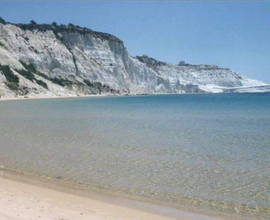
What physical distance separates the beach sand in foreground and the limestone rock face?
59.1 m

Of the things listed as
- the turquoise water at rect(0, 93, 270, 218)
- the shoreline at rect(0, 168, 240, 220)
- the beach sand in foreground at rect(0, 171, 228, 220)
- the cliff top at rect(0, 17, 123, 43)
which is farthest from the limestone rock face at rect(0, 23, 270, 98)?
the beach sand in foreground at rect(0, 171, 228, 220)

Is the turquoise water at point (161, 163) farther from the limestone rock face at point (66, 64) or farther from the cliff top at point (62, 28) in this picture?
the cliff top at point (62, 28)

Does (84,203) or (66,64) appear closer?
(84,203)

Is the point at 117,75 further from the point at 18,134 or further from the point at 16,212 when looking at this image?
the point at 16,212

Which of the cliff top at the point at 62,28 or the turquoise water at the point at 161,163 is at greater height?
the cliff top at the point at 62,28

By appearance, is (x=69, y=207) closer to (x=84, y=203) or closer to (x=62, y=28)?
(x=84, y=203)

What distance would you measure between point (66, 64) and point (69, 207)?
3517 inches

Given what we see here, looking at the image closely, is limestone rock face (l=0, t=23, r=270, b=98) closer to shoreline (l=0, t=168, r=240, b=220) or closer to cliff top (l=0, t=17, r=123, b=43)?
cliff top (l=0, t=17, r=123, b=43)

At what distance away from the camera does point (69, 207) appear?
6602 millimetres

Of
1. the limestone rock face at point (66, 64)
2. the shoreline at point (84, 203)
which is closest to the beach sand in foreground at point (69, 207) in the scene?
the shoreline at point (84, 203)

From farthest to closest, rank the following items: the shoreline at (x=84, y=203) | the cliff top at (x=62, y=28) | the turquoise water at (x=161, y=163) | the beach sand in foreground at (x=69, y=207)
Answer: the cliff top at (x=62, y=28)
the turquoise water at (x=161, y=163)
the shoreline at (x=84, y=203)
the beach sand in foreground at (x=69, y=207)

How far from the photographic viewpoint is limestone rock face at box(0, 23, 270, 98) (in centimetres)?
7519

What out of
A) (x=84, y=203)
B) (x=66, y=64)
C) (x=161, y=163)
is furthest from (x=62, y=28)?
(x=84, y=203)

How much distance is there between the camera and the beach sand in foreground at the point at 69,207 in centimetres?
593
